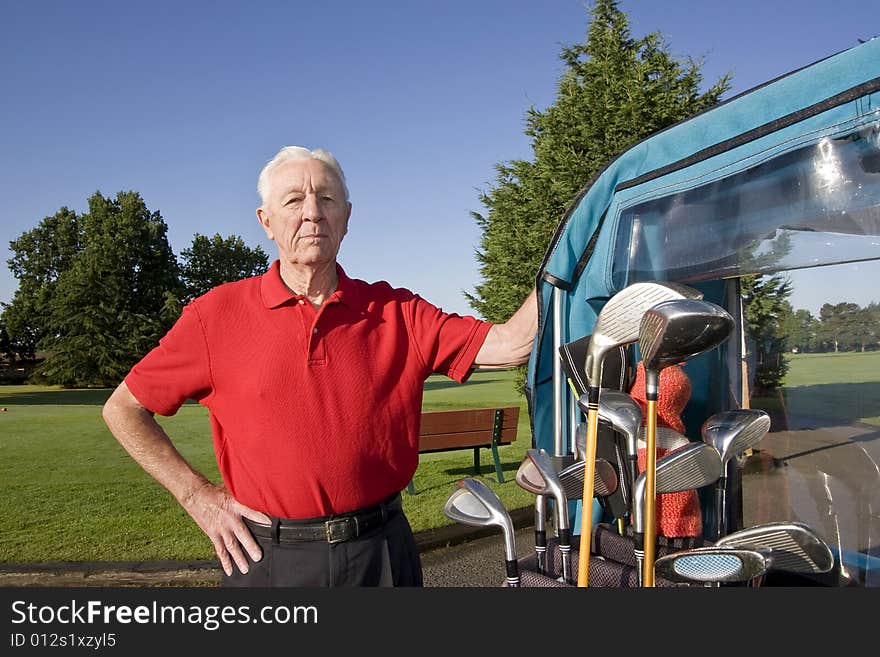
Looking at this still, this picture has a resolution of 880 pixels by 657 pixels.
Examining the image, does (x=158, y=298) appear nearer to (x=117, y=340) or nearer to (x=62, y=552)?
(x=117, y=340)

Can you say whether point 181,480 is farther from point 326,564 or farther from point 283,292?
point 283,292

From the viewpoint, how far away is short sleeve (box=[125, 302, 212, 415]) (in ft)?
8.16

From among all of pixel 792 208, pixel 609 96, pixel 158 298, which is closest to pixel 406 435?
pixel 792 208

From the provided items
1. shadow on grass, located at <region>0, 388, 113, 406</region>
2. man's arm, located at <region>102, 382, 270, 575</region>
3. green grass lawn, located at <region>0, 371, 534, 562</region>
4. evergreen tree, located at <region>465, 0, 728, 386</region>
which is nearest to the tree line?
shadow on grass, located at <region>0, 388, 113, 406</region>

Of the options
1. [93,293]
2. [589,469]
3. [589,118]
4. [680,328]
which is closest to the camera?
[680,328]

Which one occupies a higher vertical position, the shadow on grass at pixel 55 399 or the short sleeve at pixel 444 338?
the short sleeve at pixel 444 338

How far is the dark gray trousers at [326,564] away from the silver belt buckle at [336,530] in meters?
0.02

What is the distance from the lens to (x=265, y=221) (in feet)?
8.71

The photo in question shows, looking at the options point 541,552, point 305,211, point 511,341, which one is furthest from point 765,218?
point 305,211

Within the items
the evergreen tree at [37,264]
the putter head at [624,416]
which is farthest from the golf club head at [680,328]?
the evergreen tree at [37,264]

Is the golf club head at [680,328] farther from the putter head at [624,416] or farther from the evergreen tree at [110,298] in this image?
the evergreen tree at [110,298]

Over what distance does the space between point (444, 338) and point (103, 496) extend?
7.27 meters

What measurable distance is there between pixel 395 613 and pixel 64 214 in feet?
156

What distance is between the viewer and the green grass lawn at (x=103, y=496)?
234 inches
